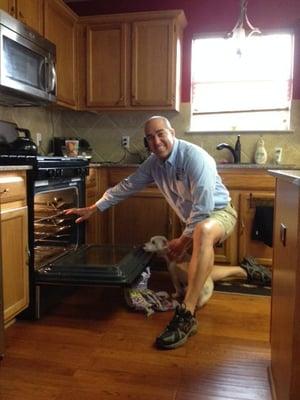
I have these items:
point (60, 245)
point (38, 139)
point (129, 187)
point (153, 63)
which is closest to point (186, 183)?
point (129, 187)

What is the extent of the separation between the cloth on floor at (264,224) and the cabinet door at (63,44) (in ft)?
5.94

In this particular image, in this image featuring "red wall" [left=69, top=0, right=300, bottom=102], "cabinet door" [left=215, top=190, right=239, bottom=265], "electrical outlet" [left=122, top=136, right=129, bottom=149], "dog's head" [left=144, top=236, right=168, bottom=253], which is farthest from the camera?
"electrical outlet" [left=122, top=136, right=129, bottom=149]

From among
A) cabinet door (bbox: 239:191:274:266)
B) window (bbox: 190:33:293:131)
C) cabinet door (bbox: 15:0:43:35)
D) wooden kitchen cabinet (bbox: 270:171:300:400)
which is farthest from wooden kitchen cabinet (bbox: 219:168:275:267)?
cabinet door (bbox: 15:0:43:35)

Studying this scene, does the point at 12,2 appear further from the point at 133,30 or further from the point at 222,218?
the point at 222,218

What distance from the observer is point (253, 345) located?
173 centimetres

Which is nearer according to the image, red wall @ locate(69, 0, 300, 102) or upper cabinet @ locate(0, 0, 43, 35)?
upper cabinet @ locate(0, 0, 43, 35)

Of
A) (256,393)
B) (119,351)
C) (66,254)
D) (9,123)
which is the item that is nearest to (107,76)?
(9,123)

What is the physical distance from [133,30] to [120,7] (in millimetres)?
499

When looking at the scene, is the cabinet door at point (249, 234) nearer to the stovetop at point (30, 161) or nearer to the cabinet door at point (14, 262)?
the stovetop at point (30, 161)

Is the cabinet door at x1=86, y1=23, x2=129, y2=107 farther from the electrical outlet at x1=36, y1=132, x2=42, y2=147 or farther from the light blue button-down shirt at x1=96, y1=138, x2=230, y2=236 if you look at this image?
the light blue button-down shirt at x1=96, y1=138, x2=230, y2=236

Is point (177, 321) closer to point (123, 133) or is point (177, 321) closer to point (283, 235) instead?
point (283, 235)

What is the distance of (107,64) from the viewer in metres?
3.14

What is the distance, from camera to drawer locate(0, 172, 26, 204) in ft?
5.44

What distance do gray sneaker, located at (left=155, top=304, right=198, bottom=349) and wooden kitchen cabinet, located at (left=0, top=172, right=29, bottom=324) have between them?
731mm
